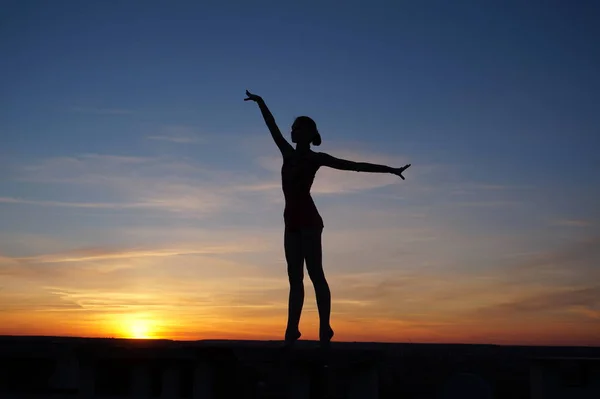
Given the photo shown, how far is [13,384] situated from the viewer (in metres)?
9.07

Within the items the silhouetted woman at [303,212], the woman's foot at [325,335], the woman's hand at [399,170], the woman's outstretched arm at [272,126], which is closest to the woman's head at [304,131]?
the silhouetted woman at [303,212]

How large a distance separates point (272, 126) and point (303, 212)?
122 cm

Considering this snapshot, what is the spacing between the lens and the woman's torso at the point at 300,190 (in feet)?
29.6

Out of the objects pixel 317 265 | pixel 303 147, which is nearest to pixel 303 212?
pixel 317 265

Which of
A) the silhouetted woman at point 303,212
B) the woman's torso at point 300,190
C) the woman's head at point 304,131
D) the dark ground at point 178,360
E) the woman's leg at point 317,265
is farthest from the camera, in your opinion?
the woman's head at point 304,131

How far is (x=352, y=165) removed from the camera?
898cm

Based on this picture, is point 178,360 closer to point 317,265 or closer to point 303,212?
point 317,265

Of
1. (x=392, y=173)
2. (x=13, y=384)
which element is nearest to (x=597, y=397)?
(x=392, y=173)

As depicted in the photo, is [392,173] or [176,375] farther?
[392,173]

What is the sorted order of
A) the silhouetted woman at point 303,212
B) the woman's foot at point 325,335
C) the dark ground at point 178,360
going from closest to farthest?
the dark ground at point 178,360
the woman's foot at point 325,335
the silhouetted woman at point 303,212

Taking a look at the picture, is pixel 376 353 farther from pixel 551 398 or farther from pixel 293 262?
pixel 551 398

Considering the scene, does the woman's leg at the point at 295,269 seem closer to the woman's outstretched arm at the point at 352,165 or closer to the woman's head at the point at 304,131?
the woman's outstretched arm at the point at 352,165

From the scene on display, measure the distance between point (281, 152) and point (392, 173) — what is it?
55.5 inches

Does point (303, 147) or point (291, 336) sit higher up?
point (303, 147)
